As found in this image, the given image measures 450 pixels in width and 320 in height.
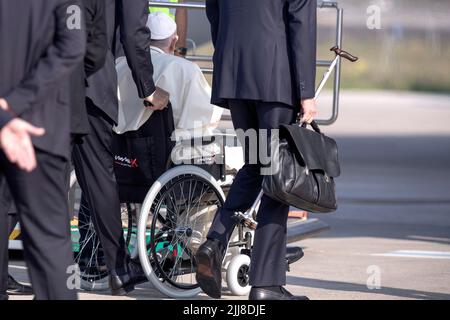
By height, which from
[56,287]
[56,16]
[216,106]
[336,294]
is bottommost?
[336,294]

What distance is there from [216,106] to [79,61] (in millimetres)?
2232

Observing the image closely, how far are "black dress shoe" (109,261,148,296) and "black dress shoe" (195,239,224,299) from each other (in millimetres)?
407

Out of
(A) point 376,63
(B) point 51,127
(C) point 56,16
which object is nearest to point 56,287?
(B) point 51,127

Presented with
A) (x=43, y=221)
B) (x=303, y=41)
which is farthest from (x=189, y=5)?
(x=43, y=221)

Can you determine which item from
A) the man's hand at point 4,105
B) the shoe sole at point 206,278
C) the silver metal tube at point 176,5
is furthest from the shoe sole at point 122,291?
the man's hand at point 4,105

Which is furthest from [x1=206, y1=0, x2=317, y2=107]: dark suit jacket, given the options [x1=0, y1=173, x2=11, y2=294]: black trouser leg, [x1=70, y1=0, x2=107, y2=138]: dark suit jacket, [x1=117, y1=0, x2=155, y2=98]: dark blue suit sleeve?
[x1=0, y1=173, x2=11, y2=294]: black trouser leg

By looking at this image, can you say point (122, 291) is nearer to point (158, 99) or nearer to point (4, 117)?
point (158, 99)

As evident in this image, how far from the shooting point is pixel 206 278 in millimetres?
6320

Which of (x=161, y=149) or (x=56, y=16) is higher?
(x=56, y=16)

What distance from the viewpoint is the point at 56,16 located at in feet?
15.4

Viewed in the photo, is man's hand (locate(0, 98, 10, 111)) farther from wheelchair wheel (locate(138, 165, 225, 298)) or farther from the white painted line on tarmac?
the white painted line on tarmac

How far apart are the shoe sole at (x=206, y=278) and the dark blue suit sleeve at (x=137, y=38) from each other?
935 mm

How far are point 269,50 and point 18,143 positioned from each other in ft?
6.39

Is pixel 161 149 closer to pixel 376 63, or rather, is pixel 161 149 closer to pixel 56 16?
pixel 56 16
